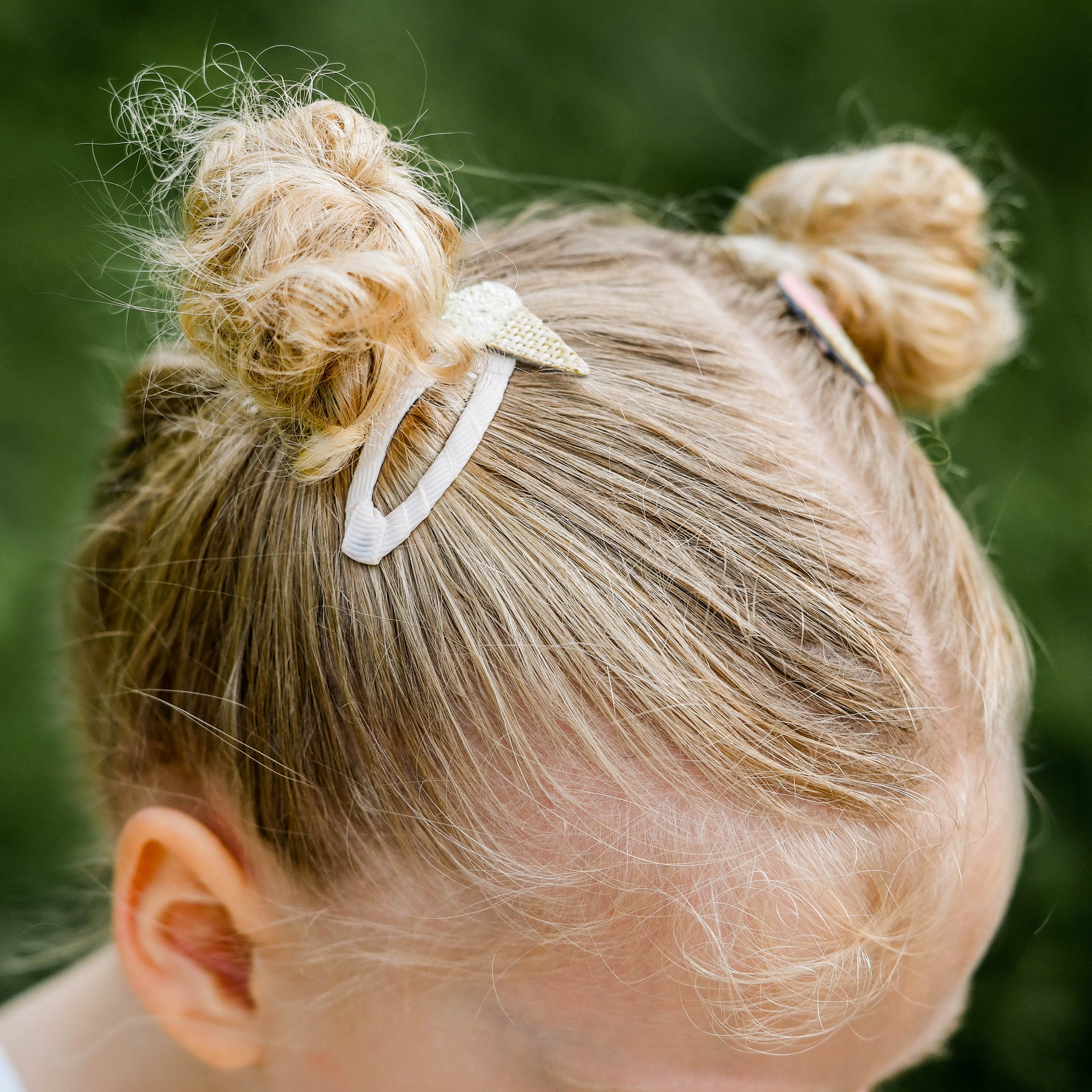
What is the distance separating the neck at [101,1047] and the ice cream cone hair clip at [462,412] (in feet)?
1.82

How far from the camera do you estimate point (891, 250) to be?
3.15ft

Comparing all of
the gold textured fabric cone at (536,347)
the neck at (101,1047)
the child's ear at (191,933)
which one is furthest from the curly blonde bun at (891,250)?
the neck at (101,1047)

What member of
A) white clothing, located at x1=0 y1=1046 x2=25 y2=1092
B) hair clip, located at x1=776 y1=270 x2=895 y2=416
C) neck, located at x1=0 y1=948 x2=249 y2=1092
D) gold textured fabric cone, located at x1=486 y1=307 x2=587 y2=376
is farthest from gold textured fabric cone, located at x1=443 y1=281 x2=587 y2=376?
white clothing, located at x1=0 y1=1046 x2=25 y2=1092

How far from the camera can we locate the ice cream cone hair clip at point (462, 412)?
2.24 ft

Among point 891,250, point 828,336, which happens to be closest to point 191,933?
point 828,336

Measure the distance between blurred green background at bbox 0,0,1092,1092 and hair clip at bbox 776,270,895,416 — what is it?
803mm

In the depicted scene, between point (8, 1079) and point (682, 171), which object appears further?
point (682, 171)

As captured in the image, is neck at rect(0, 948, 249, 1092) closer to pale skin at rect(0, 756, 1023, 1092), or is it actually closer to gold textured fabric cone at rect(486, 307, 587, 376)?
pale skin at rect(0, 756, 1023, 1092)

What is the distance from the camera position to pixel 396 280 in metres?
0.61

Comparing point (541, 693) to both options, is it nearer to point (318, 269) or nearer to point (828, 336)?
point (318, 269)

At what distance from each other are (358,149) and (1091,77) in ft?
5.90

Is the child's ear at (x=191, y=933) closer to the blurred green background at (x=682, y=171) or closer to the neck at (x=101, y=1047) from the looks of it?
the neck at (x=101, y=1047)

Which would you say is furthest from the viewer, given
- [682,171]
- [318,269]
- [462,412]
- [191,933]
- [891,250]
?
[682,171]

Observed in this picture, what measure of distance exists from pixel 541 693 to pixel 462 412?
20cm
